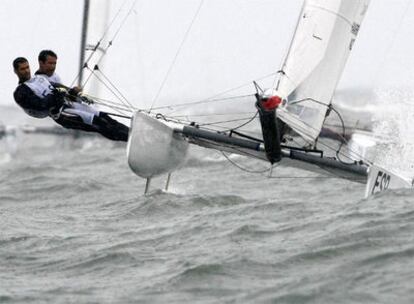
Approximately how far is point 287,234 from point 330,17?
1800mm

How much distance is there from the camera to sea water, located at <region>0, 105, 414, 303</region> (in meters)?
5.05

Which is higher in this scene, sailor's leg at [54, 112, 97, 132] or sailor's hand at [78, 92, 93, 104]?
sailor's hand at [78, 92, 93, 104]

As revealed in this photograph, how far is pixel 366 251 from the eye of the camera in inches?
219

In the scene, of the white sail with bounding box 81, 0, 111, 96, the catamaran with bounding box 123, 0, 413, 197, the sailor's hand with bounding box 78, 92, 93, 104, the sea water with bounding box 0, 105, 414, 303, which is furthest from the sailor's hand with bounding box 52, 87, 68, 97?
the white sail with bounding box 81, 0, 111, 96

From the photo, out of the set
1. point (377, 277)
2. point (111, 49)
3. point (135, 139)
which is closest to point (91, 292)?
point (377, 277)

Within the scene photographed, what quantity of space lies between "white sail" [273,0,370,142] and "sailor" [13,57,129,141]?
1.19 metres

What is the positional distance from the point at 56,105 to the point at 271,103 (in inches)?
70.5

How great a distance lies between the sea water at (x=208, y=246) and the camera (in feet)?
16.6

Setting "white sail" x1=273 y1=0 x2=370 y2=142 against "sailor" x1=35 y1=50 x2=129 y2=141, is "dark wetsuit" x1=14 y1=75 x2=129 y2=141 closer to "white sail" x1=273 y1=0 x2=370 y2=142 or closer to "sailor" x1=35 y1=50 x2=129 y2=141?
"sailor" x1=35 y1=50 x2=129 y2=141

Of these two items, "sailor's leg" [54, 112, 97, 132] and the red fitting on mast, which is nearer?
the red fitting on mast

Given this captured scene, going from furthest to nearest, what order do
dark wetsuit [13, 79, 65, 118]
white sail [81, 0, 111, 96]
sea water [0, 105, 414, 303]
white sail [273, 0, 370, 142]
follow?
white sail [81, 0, 111, 96]
white sail [273, 0, 370, 142]
dark wetsuit [13, 79, 65, 118]
sea water [0, 105, 414, 303]

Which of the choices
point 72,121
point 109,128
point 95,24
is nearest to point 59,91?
point 72,121

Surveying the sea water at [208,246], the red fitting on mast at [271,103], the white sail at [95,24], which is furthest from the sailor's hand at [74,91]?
the white sail at [95,24]

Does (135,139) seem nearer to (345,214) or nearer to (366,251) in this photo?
(345,214)
